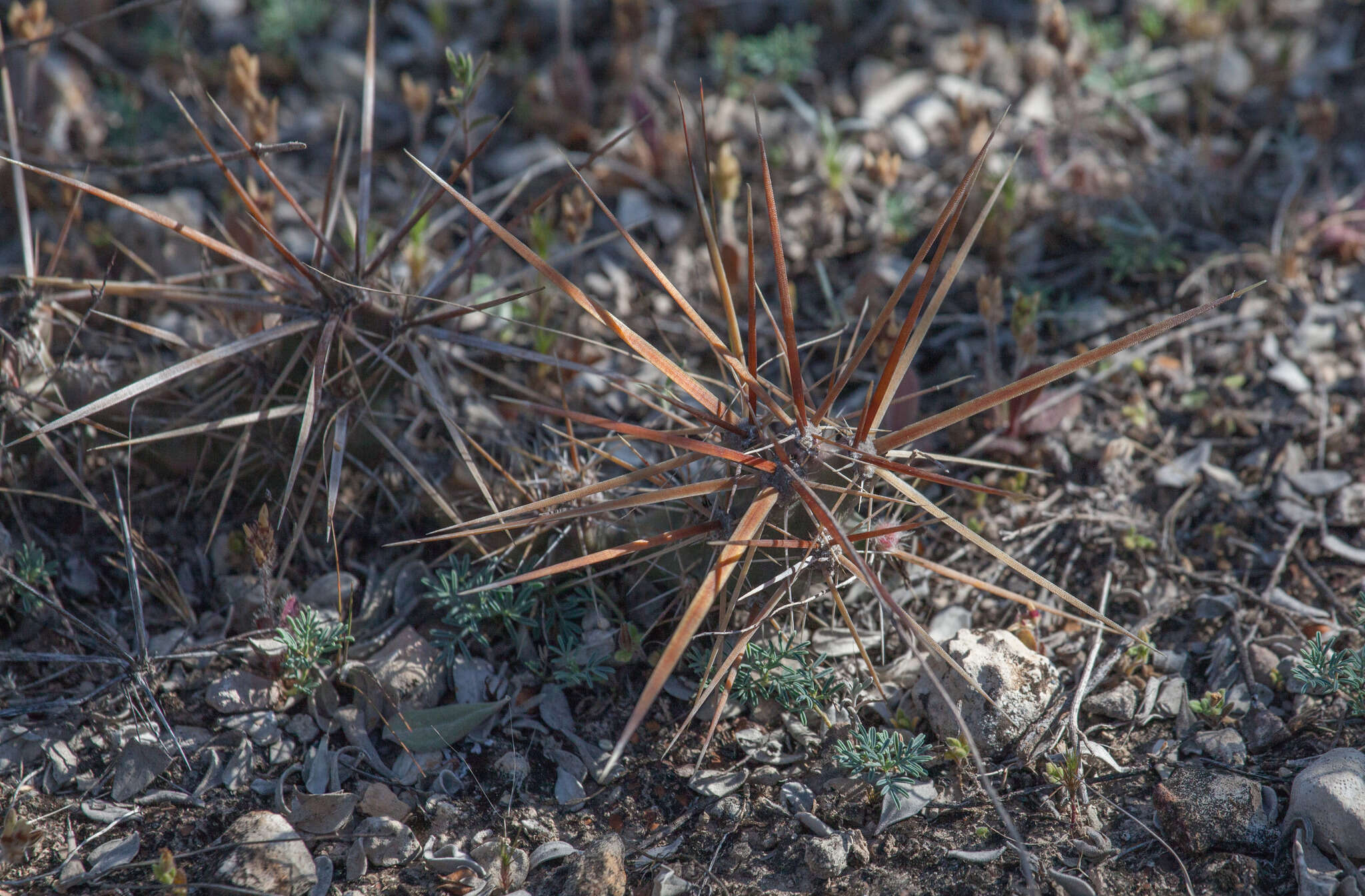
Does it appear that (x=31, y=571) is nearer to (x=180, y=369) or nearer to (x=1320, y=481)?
(x=180, y=369)

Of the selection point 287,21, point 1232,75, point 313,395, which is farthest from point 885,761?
point 287,21

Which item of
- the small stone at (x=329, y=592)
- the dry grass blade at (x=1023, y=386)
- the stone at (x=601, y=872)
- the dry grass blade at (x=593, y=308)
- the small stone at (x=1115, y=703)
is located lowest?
the small stone at (x=1115, y=703)

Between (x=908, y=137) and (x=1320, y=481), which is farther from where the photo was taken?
(x=908, y=137)

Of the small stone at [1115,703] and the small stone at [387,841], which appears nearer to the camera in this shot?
the small stone at [387,841]

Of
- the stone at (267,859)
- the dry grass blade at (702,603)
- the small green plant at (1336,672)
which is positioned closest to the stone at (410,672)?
the stone at (267,859)

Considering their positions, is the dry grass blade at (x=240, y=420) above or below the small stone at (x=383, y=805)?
above

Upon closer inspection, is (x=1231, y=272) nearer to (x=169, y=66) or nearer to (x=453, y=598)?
(x=453, y=598)

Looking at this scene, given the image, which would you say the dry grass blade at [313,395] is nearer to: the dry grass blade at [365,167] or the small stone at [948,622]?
the dry grass blade at [365,167]

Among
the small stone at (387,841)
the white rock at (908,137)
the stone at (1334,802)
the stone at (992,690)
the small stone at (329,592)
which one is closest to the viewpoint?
the stone at (1334,802)
